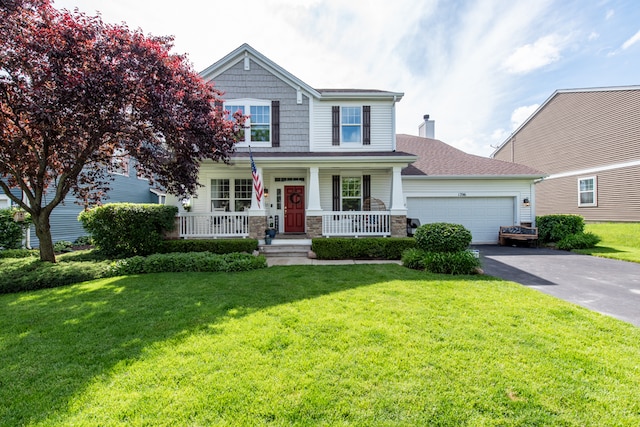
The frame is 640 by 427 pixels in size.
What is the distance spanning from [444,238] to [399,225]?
8.15 ft

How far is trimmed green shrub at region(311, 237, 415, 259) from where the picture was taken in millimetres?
8516

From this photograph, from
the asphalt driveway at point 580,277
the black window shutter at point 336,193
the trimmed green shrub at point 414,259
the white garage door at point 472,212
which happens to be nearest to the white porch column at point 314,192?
the black window shutter at point 336,193

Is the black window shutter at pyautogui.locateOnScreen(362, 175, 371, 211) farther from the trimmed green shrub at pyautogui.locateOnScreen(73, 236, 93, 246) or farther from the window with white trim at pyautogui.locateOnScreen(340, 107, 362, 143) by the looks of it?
the trimmed green shrub at pyautogui.locateOnScreen(73, 236, 93, 246)

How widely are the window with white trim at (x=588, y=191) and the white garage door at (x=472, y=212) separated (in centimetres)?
665

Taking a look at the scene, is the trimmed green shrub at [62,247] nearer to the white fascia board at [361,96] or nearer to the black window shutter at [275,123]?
the black window shutter at [275,123]

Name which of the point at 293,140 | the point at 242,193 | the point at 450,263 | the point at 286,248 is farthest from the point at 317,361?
the point at 293,140

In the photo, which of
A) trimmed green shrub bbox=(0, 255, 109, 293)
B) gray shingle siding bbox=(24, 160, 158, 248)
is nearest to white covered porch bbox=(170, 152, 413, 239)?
trimmed green shrub bbox=(0, 255, 109, 293)

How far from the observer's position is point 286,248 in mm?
9242

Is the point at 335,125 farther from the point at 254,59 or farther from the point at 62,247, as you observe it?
the point at 62,247

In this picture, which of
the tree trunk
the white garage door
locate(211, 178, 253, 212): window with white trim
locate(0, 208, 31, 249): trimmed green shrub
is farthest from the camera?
the white garage door

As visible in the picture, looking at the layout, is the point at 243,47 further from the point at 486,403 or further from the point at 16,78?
the point at 486,403

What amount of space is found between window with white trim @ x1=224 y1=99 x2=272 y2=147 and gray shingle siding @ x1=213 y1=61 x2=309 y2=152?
0.24 m

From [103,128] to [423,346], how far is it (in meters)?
7.79

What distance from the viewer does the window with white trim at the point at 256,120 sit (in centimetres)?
1075
